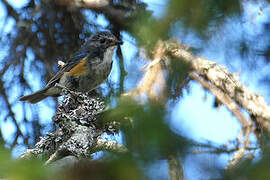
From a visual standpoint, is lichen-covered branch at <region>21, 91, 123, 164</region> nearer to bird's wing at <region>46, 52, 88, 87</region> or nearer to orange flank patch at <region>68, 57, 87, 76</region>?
bird's wing at <region>46, 52, 88, 87</region>

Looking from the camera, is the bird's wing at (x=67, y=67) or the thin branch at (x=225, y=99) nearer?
the thin branch at (x=225, y=99)

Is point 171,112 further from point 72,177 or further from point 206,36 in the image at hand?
point 206,36

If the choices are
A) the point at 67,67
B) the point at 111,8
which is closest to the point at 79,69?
the point at 67,67

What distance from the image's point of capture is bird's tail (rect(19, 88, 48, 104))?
5.67m

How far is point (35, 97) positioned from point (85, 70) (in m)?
0.85

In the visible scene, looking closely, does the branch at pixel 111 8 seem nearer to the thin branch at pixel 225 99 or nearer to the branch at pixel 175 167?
the thin branch at pixel 225 99

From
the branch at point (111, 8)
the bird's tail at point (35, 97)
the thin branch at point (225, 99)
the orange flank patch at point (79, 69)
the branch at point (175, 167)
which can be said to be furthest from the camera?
the orange flank patch at point (79, 69)

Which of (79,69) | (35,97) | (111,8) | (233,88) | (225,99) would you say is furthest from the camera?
(79,69)

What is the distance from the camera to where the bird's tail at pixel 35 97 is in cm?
567

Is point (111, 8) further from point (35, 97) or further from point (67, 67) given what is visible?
point (35, 97)

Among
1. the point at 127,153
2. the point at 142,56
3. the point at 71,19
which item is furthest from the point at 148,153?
the point at 71,19

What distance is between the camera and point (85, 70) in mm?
5988

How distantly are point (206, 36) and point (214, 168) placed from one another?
2.90 feet

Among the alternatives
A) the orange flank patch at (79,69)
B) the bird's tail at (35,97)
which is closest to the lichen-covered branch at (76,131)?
the bird's tail at (35,97)
